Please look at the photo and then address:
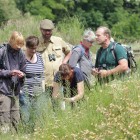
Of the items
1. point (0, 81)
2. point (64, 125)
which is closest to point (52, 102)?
point (0, 81)

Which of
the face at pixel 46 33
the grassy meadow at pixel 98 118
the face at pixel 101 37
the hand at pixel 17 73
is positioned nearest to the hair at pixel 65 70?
the grassy meadow at pixel 98 118

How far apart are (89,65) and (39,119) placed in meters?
1.83

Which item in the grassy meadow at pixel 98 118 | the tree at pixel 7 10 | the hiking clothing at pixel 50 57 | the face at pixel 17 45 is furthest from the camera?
the tree at pixel 7 10

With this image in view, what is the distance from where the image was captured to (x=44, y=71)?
9.28 metres

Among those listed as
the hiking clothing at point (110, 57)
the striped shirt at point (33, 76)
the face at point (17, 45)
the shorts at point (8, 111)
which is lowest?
the shorts at point (8, 111)

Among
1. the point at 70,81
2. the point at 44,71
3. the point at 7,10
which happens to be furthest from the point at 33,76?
the point at 7,10

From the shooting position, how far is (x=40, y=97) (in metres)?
8.34

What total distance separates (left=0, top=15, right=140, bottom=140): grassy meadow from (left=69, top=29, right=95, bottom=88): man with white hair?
0.79 m

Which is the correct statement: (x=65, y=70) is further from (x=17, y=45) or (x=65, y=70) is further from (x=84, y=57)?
(x=84, y=57)

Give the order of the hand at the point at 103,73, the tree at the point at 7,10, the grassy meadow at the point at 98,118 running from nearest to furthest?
the grassy meadow at the point at 98,118 → the hand at the point at 103,73 → the tree at the point at 7,10

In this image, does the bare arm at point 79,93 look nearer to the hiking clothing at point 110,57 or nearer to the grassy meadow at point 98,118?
the grassy meadow at point 98,118

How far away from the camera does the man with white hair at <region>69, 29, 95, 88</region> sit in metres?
9.12

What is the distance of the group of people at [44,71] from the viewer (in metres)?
8.40

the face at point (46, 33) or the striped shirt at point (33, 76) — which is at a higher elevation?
the face at point (46, 33)
